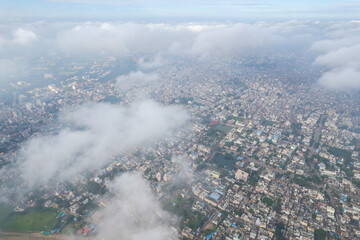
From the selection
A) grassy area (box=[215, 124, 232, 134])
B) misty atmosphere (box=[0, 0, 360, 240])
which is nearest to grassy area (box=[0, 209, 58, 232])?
misty atmosphere (box=[0, 0, 360, 240])

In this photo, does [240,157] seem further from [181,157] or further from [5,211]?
[5,211]

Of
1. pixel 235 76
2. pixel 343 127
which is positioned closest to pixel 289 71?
pixel 235 76

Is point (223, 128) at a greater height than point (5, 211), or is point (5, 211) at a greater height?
point (5, 211)

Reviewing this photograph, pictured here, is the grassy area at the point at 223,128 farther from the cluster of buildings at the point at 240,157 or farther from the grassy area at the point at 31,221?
the grassy area at the point at 31,221

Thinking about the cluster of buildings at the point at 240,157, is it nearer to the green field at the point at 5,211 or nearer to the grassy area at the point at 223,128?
the grassy area at the point at 223,128

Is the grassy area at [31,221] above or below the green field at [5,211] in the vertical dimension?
below

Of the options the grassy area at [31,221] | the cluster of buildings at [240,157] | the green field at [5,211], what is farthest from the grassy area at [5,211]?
the cluster of buildings at [240,157]

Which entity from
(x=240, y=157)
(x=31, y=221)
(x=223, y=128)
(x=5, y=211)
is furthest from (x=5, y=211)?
(x=223, y=128)

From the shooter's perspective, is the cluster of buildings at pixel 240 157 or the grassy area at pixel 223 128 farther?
the grassy area at pixel 223 128

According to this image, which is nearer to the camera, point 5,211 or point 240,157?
point 5,211
